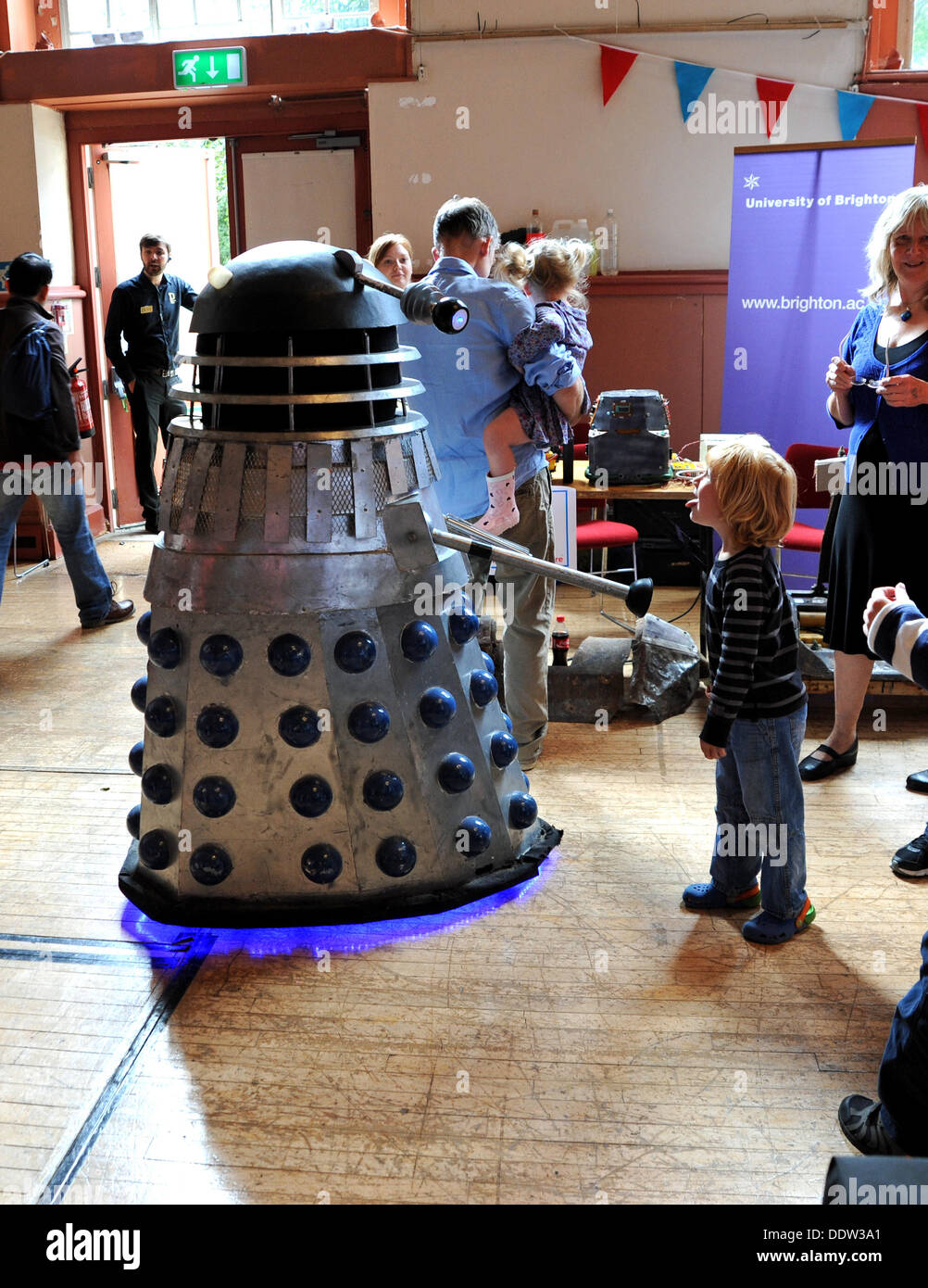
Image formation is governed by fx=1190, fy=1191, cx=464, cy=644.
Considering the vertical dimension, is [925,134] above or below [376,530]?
above

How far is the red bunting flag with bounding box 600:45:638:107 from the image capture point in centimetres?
769

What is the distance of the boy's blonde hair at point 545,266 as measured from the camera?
14.7 feet

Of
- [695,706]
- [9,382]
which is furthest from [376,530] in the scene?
[9,382]

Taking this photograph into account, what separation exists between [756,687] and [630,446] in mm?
2735

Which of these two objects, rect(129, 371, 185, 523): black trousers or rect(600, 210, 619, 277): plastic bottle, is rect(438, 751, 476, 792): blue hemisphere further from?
rect(129, 371, 185, 523): black trousers

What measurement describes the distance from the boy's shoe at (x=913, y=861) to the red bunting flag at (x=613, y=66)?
5.87 meters

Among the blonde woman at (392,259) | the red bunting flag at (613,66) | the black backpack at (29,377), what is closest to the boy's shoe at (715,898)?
the blonde woman at (392,259)

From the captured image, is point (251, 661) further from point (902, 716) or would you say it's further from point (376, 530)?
point (902, 716)

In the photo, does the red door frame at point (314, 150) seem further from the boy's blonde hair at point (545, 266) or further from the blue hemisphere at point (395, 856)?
the blue hemisphere at point (395, 856)

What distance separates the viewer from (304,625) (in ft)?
10.6

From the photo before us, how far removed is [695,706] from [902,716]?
0.88 m

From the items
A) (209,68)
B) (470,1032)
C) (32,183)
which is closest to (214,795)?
(470,1032)

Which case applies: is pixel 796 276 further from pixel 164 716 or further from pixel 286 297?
pixel 164 716

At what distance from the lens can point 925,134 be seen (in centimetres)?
743
